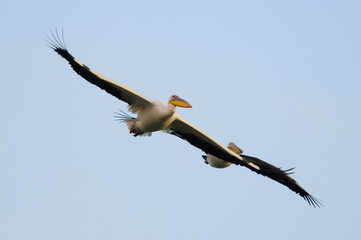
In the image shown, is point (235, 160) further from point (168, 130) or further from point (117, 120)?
point (117, 120)

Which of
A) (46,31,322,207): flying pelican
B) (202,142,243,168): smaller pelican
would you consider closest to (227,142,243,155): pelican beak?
(202,142,243,168): smaller pelican

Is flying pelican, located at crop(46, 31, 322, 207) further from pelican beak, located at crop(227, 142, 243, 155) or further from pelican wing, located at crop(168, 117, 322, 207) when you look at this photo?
pelican beak, located at crop(227, 142, 243, 155)

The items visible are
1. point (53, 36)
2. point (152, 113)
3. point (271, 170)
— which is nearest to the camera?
point (53, 36)

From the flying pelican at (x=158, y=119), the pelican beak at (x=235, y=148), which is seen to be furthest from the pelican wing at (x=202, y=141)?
the pelican beak at (x=235, y=148)

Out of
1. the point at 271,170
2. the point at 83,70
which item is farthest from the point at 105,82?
the point at 271,170

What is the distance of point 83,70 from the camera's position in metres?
13.3

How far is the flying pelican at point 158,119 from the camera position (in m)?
13.3

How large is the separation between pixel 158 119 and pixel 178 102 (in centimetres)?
55

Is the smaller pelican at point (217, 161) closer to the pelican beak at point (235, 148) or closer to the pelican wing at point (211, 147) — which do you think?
the pelican beak at point (235, 148)

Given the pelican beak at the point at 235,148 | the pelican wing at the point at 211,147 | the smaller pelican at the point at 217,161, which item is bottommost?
the pelican wing at the point at 211,147

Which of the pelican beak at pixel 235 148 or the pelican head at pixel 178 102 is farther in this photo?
the pelican beak at pixel 235 148

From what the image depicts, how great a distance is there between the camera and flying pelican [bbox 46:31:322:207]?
43.7 feet

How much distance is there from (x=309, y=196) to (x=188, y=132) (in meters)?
3.31

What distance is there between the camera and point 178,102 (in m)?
14.0
